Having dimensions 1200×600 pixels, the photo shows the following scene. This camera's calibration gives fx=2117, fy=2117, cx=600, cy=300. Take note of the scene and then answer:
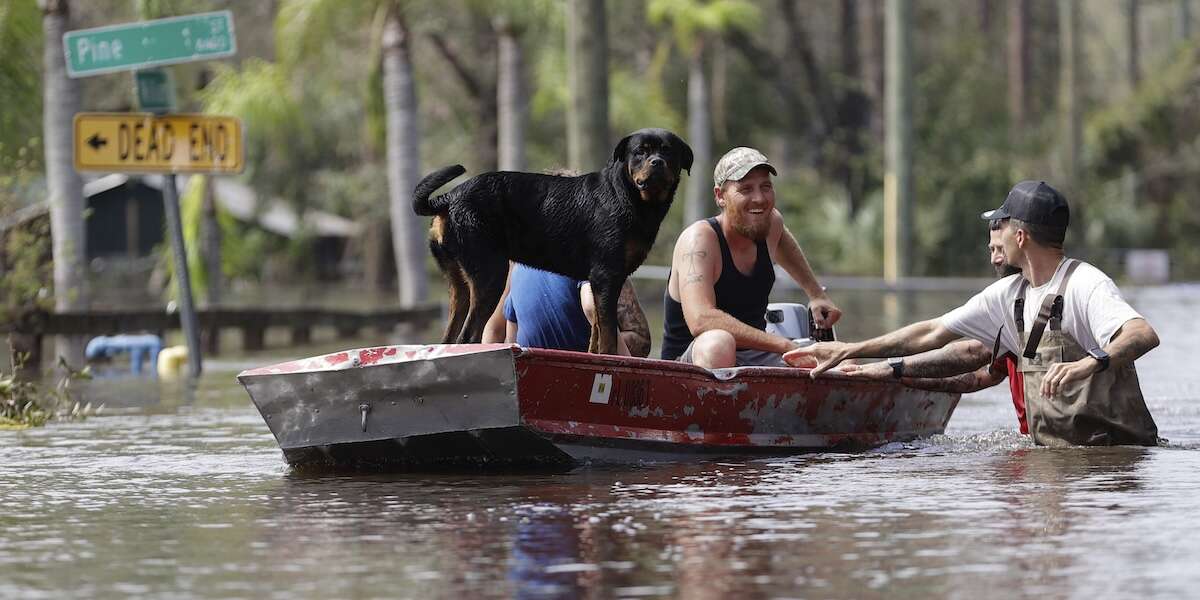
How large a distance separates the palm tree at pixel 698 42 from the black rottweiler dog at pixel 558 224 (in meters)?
31.1

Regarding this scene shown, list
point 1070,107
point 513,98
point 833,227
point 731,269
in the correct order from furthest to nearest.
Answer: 1. point 1070,107
2. point 833,227
3. point 513,98
4. point 731,269

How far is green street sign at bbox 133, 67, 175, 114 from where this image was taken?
1623 cm

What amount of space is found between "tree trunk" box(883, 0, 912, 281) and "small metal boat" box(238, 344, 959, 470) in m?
20.8

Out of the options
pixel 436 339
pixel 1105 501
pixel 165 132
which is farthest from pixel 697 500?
pixel 436 339

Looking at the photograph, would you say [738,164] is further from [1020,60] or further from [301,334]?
[1020,60]

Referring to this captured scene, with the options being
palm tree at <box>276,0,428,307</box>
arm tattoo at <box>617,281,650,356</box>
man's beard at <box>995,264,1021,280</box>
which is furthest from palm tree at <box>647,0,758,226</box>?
man's beard at <box>995,264,1021,280</box>

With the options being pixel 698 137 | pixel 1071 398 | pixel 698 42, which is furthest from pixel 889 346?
pixel 698 137

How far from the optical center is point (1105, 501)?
28.4 feet

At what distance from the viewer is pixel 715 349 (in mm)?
10359

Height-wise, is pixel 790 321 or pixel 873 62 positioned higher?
pixel 873 62

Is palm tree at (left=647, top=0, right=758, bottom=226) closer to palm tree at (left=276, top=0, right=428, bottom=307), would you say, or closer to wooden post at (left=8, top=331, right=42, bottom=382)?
palm tree at (left=276, top=0, right=428, bottom=307)

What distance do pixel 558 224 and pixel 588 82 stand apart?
9.79 m

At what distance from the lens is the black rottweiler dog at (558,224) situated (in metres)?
10.0

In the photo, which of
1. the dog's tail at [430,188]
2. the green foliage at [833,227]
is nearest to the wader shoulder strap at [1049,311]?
the dog's tail at [430,188]
